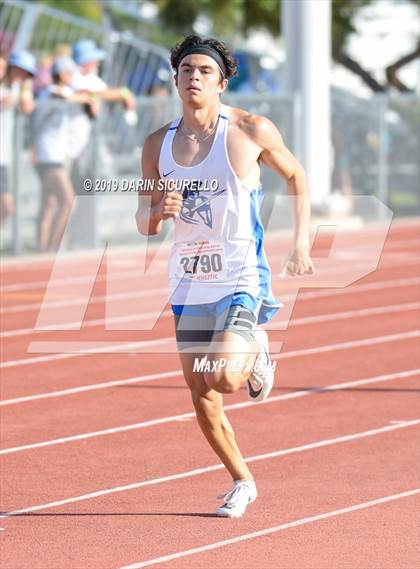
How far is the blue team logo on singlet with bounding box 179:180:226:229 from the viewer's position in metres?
6.49

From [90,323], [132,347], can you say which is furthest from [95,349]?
[90,323]

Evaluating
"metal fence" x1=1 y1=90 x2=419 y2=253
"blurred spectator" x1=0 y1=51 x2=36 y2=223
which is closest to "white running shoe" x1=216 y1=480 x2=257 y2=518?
"metal fence" x1=1 y1=90 x2=419 y2=253

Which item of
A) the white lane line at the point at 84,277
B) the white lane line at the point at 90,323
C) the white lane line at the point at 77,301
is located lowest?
the white lane line at the point at 84,277

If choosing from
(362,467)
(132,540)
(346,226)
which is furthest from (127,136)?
(132,540)

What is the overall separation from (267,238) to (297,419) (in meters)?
11.1

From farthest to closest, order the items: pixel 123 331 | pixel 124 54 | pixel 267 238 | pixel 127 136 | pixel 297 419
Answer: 1. pixel 124 54
2. pixel 267 238
3. pixel 127 136
4. pixel 123 331
5. pixel 297 419

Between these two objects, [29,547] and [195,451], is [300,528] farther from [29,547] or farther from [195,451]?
[195,451]

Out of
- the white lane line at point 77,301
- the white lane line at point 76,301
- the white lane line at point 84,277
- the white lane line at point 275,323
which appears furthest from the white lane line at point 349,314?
the white lane line at point 84,277

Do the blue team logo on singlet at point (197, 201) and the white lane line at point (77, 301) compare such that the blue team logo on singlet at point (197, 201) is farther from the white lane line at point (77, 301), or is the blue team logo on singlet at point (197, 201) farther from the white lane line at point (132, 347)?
the white lane line at point (77, 301)

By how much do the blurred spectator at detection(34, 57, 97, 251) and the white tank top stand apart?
10639 millimetres

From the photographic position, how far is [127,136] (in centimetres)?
1858

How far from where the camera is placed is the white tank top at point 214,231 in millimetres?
6512

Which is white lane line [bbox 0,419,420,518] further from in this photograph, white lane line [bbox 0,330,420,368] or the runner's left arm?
white lane line [bbox 0,330,420,368]

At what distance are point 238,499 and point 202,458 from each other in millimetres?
1278
